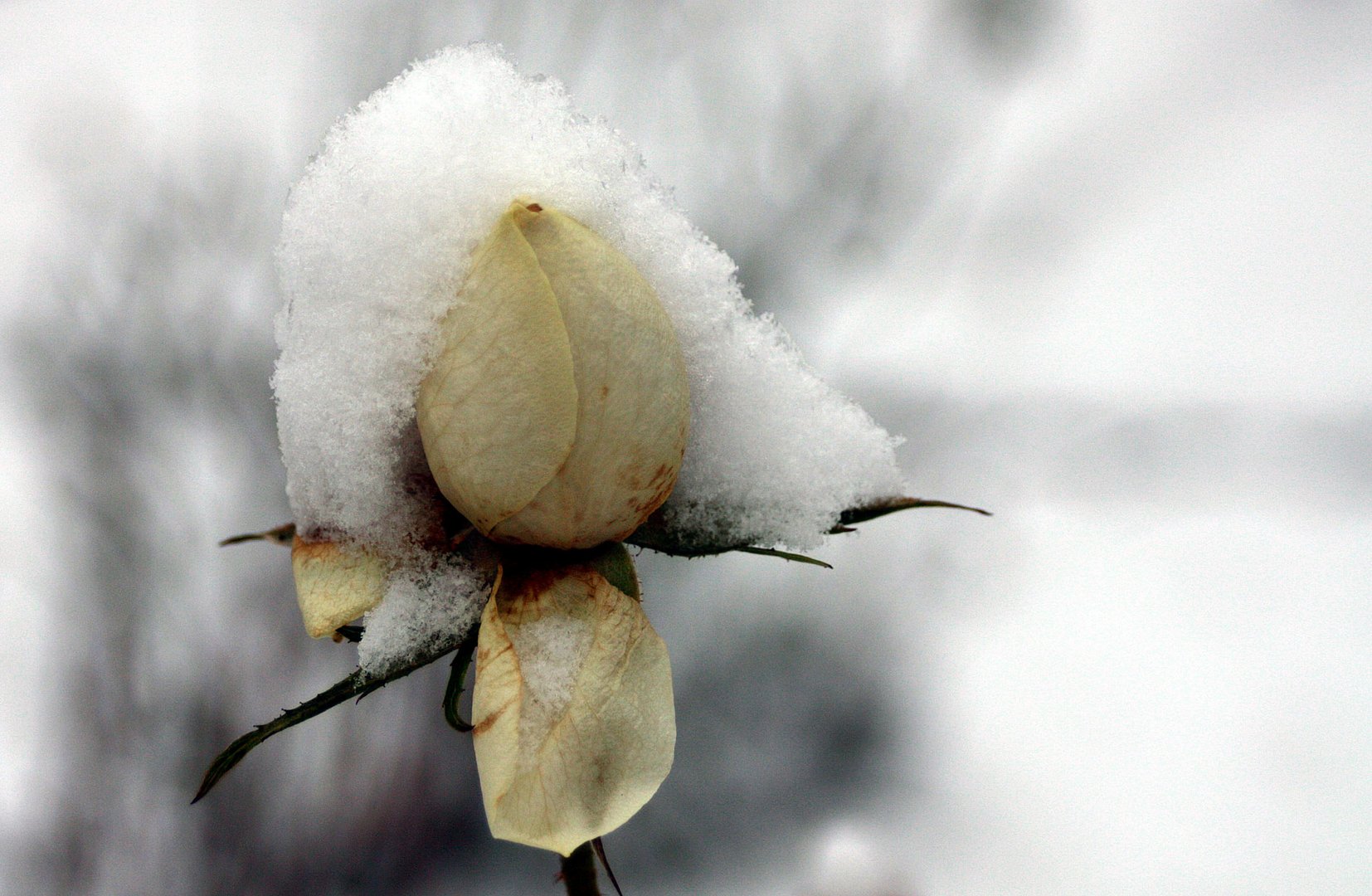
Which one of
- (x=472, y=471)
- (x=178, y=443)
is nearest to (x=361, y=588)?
(x=472, y=471)

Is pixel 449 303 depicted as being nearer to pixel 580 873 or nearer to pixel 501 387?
pixel 501 387

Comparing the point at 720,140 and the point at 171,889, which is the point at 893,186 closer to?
the point at 720,140

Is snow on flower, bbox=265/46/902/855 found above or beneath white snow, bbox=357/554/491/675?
above

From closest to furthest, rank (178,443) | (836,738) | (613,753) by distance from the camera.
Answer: (613,753) → (178,443) → (836,738)

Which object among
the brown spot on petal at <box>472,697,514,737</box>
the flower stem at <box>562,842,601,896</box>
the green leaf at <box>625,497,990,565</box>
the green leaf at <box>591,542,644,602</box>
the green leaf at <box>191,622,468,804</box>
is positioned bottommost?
the flower stem at <box>562,842,601,896</box>

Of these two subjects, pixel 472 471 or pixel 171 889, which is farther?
pixel 171 889

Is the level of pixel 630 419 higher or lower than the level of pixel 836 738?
higher
